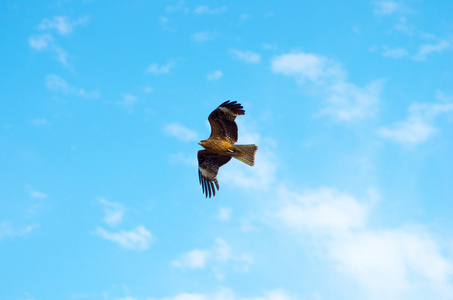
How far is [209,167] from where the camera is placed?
69.9 feet

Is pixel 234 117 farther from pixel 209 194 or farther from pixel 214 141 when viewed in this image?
pixel 209 194

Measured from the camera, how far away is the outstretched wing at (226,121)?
65.0 ft

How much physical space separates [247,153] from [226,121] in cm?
128

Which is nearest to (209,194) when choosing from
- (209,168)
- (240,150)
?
(209,168)

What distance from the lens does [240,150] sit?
1998 centimetres

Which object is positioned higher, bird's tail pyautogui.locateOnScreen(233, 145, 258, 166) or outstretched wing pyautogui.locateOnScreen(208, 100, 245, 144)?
outstretched wing pyautogui.locateOnScreen(208, 100, 245, 144)

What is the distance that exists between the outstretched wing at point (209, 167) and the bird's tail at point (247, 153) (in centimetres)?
107

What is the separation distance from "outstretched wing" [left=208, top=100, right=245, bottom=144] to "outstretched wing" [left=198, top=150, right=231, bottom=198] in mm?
1153

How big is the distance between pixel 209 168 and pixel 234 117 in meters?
2.42

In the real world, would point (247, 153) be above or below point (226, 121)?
below

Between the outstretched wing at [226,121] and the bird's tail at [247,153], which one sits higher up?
the outstretched wing at [226,121]

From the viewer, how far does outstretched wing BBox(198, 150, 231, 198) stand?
21.2m

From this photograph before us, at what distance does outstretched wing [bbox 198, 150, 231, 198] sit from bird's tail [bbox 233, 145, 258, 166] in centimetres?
107

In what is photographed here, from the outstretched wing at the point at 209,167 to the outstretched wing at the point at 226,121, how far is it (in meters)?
1.15
